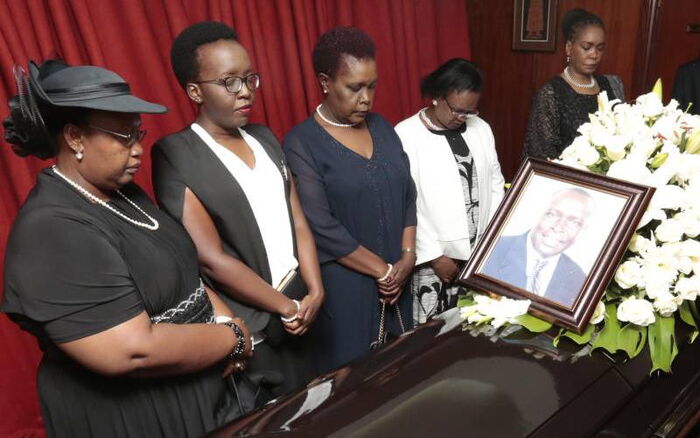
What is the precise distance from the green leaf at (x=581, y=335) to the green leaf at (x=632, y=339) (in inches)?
2.0

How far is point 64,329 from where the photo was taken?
109 centimetres

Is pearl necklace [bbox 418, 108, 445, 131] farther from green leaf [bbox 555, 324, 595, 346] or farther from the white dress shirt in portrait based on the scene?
green leaf [bbox 555, 324, 595, 346]

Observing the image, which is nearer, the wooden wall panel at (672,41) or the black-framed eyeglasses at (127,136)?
the black-framed eyeglasses at (127,136)

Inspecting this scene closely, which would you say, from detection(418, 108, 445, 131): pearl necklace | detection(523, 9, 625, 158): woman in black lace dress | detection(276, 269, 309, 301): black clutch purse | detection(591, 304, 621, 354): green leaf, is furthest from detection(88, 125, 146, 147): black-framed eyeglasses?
detection(523, 9, 625, 158): woman in black lace dress

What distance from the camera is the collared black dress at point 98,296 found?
3.54 feet

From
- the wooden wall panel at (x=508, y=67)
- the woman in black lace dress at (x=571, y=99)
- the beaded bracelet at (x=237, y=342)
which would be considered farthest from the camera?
the wooden wall panel at (x=508, y=67)

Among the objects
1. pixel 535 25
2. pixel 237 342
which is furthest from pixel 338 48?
pixel 535 25

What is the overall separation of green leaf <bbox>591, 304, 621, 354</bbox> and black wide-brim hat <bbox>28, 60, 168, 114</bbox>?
106 centimetres

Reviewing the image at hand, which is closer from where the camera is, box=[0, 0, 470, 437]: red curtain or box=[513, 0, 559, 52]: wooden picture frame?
box=[0, 0, 470, 437]: red curtain

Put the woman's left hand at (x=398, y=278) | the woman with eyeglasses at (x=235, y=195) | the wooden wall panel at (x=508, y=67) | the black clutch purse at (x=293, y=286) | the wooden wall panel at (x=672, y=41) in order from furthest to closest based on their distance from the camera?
1. the wooden wall panel at (x=508, y=67)
2. the wooden wall panel at (x=672, y=41)
3. the woman's left hand at (x=398, y=278)
4. the black clutch purse at (x=293, y=286)
5. the woman with eyeglasses at (x=235, y=195)

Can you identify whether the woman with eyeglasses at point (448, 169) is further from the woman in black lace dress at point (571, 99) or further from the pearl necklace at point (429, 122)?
the woman in black lace dress at point (571, 99)

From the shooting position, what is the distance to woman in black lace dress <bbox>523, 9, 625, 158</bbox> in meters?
2.73

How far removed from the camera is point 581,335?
3.45 feet

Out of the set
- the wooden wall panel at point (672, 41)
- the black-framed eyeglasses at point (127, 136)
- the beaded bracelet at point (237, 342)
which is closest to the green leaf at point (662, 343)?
the beaded bracelet at point (237, 342)
